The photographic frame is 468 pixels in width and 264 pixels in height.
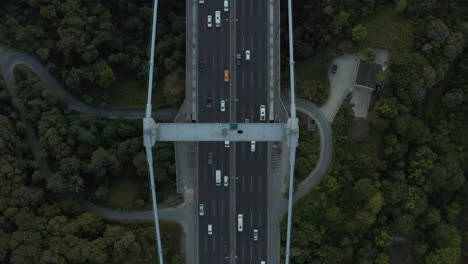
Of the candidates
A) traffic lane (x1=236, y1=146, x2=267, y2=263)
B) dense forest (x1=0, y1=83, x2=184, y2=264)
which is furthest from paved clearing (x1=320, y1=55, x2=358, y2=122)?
dense forest (x1=0, y1=83, x2=184, y2=264)

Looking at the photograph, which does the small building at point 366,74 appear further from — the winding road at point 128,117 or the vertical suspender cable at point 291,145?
the vertical suspender cable at point 291,145

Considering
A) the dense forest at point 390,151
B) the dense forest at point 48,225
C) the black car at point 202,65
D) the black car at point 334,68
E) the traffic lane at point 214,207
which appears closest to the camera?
the dense forest at point 48,225

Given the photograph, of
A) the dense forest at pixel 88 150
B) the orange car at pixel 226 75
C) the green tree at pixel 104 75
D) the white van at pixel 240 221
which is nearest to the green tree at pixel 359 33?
the orange car at pixel 226 75

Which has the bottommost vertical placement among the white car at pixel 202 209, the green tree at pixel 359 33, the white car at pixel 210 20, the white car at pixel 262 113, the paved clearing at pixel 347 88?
the white car at pixel 202 209

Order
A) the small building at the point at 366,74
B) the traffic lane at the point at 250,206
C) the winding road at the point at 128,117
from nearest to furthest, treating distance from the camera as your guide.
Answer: the winding road at the point at 128,117, the traffic lane at the point at 250,206, the small building at the point at 366,74

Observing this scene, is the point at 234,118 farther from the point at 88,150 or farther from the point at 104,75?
the point at 88,150

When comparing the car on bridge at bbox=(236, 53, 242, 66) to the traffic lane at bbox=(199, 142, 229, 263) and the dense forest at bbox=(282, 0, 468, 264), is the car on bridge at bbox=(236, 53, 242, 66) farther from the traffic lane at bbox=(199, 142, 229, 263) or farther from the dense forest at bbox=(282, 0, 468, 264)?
the traffic lane at bbox=(199, 142, 229, 263)
